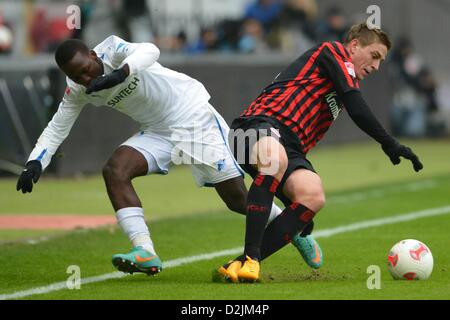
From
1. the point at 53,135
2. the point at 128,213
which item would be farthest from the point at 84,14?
the point at 128,213

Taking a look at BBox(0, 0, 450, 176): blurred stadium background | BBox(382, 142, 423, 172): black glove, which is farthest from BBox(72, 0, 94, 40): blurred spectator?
BBox(382, 142, 423, 172): black glove

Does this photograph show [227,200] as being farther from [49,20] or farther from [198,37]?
[49,20]

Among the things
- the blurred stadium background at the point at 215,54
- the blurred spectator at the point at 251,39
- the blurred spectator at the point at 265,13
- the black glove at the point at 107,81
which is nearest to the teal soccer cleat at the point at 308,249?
the black glove at the point at 107,81

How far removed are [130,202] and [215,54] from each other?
1400 centimetres

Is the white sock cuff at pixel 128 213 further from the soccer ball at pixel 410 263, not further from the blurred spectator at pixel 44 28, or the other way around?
the blurred spectator at pixel 44 28

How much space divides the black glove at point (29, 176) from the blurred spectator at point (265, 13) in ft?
52.2

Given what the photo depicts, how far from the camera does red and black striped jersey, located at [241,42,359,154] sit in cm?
851

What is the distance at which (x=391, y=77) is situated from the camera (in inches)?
1080

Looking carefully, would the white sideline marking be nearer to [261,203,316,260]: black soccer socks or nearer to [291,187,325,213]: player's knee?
[261,203,316,260]: black soccer socks

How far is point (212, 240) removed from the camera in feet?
37.7

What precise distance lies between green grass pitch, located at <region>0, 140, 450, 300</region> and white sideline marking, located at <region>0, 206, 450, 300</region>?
0.09 m

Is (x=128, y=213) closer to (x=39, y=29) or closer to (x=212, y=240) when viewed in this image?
(x=212, y=240)
